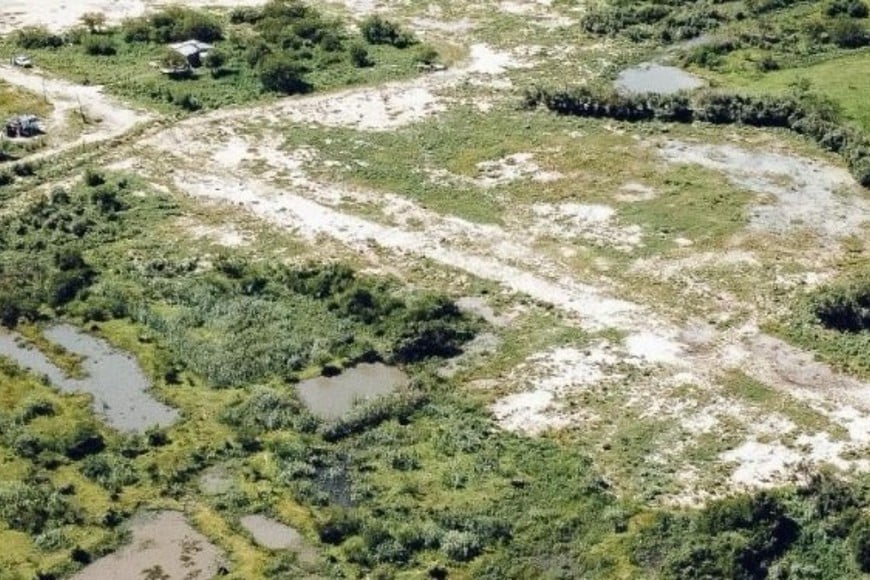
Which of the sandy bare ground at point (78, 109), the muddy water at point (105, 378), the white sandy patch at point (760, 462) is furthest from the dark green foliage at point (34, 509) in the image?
the sandy bare ground at point (78, 109)

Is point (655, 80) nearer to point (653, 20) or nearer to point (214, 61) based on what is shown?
point (653, 20)

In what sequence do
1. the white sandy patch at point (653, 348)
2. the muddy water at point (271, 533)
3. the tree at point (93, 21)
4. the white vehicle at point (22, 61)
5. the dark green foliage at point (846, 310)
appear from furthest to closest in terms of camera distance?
the tree at point (93, 21), the white vehicle at point (22, 61), the dark green foliage at point (846, 310), the white sandy patch at point (653, 348), the muddy water at point (271, 533)

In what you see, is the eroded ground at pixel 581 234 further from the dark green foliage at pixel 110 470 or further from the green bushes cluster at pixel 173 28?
the dark green foliage at pixel 110 470

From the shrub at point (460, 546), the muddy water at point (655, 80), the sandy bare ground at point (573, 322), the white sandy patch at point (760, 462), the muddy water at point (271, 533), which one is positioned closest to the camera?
the shrub at point (460, 546)

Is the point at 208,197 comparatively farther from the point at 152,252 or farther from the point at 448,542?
the point at 448,542

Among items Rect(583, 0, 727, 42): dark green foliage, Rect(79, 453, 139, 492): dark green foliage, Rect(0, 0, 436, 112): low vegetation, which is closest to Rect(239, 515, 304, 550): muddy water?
Rect(79, 453, 139, 492): dark green foliage

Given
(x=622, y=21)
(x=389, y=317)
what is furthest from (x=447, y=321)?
(x=622, y=21)

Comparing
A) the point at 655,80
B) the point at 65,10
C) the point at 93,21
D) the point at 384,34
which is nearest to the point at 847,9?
the point at 655,80
